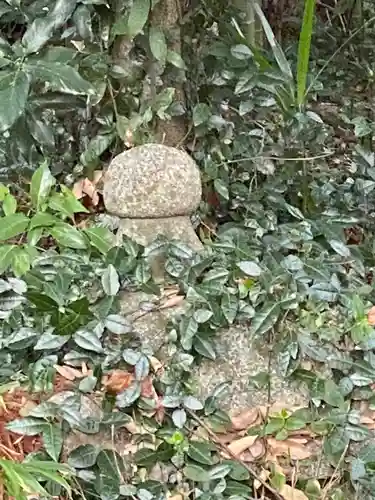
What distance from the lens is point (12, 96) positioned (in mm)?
1224

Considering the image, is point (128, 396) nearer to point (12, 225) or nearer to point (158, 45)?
point (12, 225)

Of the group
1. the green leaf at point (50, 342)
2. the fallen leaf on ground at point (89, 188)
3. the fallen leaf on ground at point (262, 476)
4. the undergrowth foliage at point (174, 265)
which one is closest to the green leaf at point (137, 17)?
the undergrowth foliage at point (174, 265)

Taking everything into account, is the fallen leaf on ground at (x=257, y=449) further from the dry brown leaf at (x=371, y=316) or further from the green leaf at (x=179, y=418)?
the dry brown leaf at (x=371, y=316)

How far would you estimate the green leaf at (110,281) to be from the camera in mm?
1261

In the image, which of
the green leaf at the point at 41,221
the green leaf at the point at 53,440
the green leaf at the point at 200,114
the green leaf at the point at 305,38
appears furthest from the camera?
the green leaf at the point at 200,114

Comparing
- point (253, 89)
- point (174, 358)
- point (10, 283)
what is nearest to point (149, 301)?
point (174, 358)

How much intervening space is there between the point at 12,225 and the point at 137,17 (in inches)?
18.2

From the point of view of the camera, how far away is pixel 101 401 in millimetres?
1182

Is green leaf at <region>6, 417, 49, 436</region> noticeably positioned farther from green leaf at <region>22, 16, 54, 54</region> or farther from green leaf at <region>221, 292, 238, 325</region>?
green leaf at <region>22, 16, 54, 54</region>

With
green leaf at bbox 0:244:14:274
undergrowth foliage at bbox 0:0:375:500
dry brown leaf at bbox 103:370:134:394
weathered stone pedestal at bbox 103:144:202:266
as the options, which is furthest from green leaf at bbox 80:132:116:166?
dry brown leaf at bbox 103:370:134:394

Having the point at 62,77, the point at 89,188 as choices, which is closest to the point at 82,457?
the point at 62,77

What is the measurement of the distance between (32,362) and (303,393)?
1.48ft

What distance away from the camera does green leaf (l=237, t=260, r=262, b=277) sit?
4.27 feet

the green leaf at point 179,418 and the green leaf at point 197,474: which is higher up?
Answer: the green leaf at point 179,418
